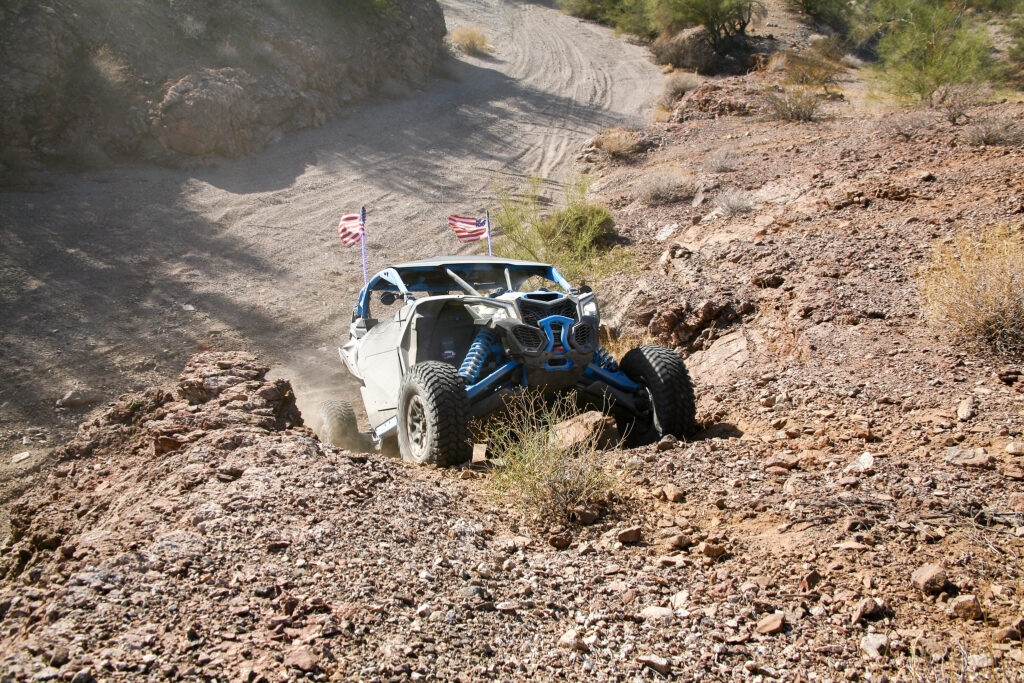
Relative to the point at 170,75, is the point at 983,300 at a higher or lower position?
lower

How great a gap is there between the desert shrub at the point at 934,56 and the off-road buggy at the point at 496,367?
13833 millimetres

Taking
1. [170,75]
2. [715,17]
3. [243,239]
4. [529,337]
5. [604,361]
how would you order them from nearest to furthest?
[529,337] < [604,361] < [243,239] < [170,75] < [715,17]

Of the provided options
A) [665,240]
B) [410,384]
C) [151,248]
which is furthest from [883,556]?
[151,248]

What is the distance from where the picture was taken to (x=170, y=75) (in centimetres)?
1845

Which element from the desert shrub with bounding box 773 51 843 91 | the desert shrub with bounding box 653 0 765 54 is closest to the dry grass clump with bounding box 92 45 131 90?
the desert shrub with bounding box 773 51 843 91

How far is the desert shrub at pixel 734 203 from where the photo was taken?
11957mm

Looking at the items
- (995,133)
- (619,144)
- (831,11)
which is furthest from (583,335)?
(831,11)

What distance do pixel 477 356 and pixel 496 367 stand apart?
0.92 feet

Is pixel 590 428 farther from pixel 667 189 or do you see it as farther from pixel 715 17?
pixel 715 17

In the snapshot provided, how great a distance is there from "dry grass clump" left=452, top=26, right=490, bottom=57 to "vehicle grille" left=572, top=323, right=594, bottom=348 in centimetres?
2598

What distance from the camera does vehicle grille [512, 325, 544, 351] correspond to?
6.29m

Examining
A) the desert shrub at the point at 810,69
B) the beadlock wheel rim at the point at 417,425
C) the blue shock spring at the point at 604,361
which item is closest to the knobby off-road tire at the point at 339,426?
the beadlock wheel rim at the point at 417,425

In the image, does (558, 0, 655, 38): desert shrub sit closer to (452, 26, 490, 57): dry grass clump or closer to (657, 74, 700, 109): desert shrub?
(452, 26, 490, 57): dry grass clump

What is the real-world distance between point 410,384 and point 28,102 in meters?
15.3
